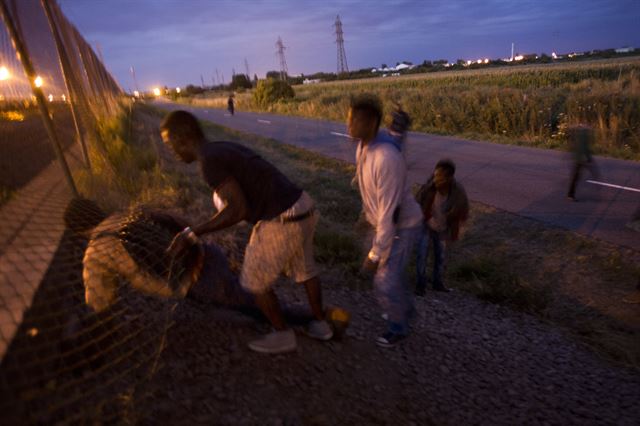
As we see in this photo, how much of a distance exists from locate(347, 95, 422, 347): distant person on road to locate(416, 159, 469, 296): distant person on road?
51.1 inches

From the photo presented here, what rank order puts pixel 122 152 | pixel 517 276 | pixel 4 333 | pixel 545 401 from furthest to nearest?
pixel 122 152 → pixel 517 276 → pixel 545 401 → pixel 4 333

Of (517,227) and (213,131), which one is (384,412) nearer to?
(517,227)

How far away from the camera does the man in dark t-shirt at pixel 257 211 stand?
8.84ft

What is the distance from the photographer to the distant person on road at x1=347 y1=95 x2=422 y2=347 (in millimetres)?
2947

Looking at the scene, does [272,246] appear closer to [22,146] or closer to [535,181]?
[535,181]

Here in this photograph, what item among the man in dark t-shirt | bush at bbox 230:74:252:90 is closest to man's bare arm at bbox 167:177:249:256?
the man in dark t-shirt

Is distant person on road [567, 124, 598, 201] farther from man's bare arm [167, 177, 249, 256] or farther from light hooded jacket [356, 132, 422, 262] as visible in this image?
man's bare arm [167, 177, 249, 256]

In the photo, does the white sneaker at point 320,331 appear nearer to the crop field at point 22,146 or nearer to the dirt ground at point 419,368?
the dirt ground at point 419,368

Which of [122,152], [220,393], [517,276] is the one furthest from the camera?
[122,152]

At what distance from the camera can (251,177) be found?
2.76 meters

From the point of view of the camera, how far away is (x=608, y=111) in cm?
1335

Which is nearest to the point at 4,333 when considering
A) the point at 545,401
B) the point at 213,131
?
the point at 545,401

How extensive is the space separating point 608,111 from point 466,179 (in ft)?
22.9

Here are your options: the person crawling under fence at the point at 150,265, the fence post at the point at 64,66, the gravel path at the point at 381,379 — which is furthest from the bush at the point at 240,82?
the gravel path at the point at 381,379
